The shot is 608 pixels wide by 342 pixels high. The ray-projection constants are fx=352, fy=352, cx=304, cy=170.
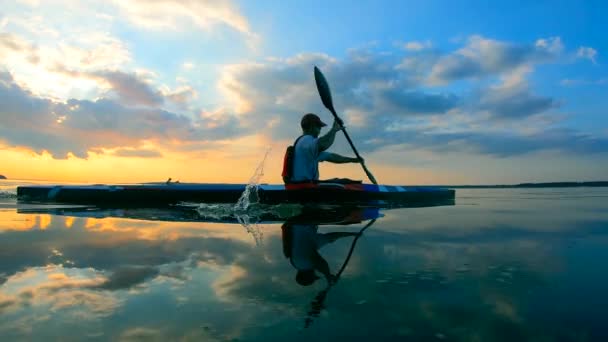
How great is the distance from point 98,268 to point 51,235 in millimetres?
1862

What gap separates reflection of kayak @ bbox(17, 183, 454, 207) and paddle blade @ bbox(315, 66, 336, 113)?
2.64 metres

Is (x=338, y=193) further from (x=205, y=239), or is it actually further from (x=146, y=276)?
(x=146, y=276)

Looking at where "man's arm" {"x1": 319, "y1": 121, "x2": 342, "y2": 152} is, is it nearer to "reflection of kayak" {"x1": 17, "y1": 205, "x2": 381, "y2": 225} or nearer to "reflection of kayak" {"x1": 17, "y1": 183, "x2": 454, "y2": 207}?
"reflection of kayak" {"x1": 17, "y1": 183, "x2": 454, "y2": 207}

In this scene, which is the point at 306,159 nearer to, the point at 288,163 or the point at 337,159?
the point at 288,163

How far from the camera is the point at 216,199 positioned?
8727 millimetres

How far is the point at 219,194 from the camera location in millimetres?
8570

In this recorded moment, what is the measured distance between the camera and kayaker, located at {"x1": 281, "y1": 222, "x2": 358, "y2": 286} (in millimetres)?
2164

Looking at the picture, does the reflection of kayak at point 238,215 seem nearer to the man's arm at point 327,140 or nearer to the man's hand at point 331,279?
the man's arm at point 327,140

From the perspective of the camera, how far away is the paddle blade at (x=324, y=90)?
32.4 ft

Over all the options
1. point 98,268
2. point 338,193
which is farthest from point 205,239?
point 338,193

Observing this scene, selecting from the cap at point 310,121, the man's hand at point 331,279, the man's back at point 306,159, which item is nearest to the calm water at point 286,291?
the man's hand at point 331,279

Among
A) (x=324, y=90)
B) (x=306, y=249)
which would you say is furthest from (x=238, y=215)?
(x=324, y=90)

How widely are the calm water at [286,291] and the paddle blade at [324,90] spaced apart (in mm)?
6784

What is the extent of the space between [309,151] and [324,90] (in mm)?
3270
